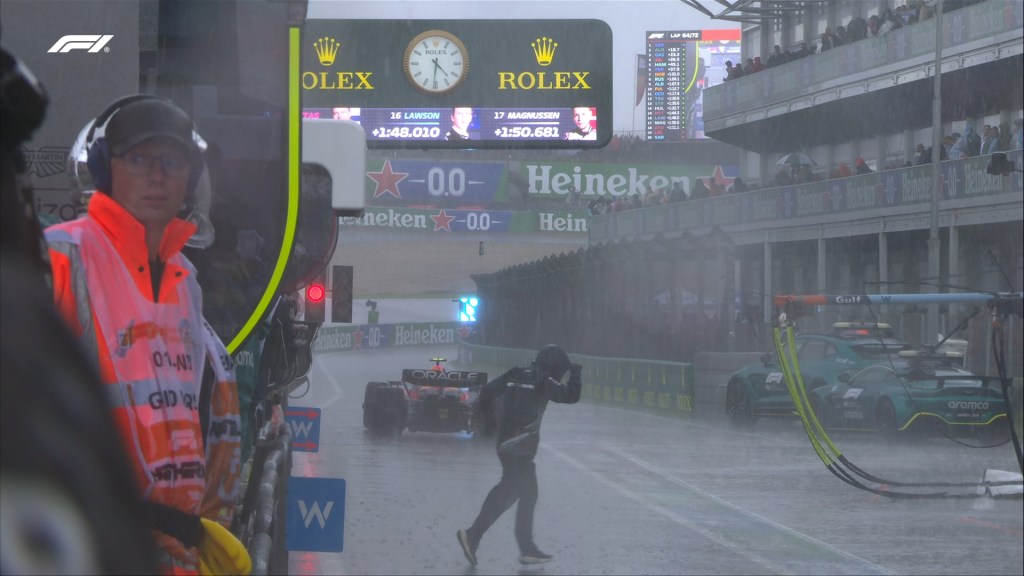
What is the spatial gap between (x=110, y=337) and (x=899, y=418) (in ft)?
47.0

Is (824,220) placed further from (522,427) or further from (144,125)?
(144,125)

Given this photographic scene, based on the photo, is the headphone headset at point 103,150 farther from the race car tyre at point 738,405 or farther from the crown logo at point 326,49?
the race car tyre at point 738,405

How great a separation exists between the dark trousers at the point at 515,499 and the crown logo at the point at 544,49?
2498mm

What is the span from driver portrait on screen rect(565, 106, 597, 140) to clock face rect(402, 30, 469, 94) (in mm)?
741

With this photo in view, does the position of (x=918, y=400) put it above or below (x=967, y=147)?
below

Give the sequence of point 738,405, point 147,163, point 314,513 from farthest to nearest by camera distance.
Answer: point 738,405 < point 314,513 < point 147,163

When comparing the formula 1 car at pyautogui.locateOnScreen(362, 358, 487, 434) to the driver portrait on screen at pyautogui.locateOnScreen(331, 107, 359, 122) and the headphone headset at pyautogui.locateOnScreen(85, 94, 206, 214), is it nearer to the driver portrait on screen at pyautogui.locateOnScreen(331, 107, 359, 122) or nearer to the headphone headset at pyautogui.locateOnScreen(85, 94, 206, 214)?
the driver portrait on screen at pyautogui.locateOnScreen(331, 107, 359, 122)

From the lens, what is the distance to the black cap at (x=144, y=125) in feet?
7.14

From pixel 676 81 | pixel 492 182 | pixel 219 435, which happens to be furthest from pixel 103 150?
pixel 676 81

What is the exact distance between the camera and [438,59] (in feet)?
26.7

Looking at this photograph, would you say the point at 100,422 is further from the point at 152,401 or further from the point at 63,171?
the point at 63,171

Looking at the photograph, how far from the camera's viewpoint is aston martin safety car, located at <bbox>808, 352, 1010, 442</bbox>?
15008mm

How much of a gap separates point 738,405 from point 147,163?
16.6m

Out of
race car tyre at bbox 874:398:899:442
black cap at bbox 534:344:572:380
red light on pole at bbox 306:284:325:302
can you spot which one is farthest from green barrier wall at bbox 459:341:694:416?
black cap at bbox 534:344:572:380
